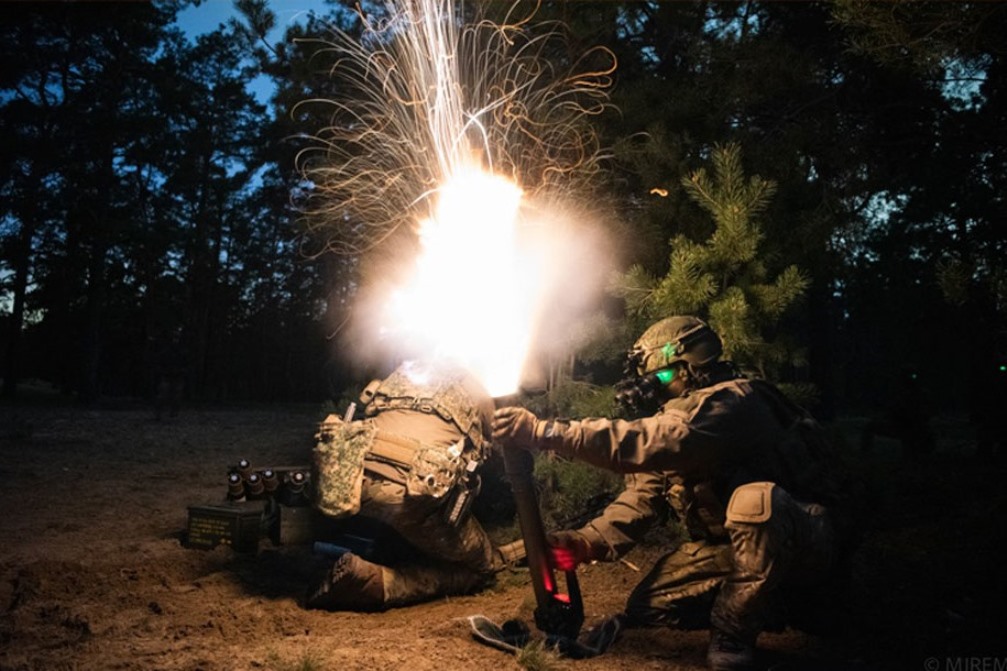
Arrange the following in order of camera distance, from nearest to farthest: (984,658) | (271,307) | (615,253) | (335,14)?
1. (984,658)
2. (615,253)
3. (335,14)
4. (271,307)

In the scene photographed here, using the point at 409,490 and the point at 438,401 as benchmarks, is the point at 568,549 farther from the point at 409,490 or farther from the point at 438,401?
the point at 438,401

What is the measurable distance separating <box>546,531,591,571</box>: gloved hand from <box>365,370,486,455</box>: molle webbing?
1.18 metres

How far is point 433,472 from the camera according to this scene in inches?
160

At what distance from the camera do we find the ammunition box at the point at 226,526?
17.2 feet

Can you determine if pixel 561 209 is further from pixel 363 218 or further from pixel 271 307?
pixel 271 307

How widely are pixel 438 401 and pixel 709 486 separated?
1961 mm

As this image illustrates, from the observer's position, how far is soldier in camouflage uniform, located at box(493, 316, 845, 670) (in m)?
3.17

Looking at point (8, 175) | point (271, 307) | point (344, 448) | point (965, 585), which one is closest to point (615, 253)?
point (344, 448)

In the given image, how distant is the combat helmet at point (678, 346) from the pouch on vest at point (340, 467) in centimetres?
191

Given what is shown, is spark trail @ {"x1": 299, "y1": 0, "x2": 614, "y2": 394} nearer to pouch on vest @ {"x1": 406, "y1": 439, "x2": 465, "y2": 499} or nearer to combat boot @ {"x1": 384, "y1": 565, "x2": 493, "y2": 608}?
pouch on vest @ {"x1": 406, "y1": 439, "x2": 465, "y2": 499}

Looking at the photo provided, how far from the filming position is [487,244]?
4.40 metres

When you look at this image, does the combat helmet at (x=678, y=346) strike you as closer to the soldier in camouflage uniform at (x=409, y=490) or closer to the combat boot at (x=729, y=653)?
the soldier in camouflage uniform at (x=409, y=490)

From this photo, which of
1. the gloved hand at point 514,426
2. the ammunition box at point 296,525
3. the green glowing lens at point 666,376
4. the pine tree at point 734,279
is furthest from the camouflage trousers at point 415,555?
the pine tree at point 734,279

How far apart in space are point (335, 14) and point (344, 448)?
5747 mm
